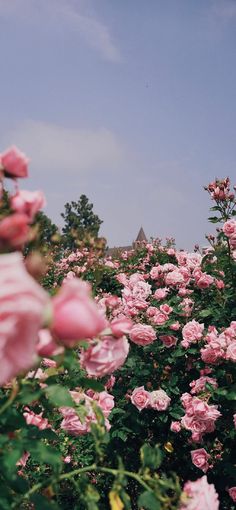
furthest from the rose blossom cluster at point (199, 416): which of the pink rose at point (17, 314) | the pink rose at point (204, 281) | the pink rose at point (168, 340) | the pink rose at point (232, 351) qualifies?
the pink rose at point (17, 314)

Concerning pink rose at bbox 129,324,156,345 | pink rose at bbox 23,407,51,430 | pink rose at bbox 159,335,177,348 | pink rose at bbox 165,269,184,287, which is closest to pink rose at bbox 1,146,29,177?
pink rose at bbox 23,407,51,430

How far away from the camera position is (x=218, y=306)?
3.65 meters

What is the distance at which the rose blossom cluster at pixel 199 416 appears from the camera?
8.87 ft

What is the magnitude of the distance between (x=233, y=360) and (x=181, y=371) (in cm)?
93

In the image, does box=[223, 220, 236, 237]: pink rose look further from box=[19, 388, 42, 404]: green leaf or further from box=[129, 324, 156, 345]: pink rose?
box=[19, 388, 42, 404]: green leaf

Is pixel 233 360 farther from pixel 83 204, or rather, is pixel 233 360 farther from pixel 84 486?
pixel 83 204

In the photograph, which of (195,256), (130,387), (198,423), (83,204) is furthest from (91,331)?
(83,204)

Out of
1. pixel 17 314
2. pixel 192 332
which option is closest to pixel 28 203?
pixel 17 314

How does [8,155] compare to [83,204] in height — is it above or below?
below

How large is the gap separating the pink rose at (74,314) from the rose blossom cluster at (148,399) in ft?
7.88

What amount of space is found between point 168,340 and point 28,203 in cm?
253

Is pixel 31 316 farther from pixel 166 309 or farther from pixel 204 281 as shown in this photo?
pixel 204 281

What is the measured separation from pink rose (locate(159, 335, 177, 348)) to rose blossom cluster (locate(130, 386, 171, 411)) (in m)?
0.44

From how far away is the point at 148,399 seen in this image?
298 centimetres
